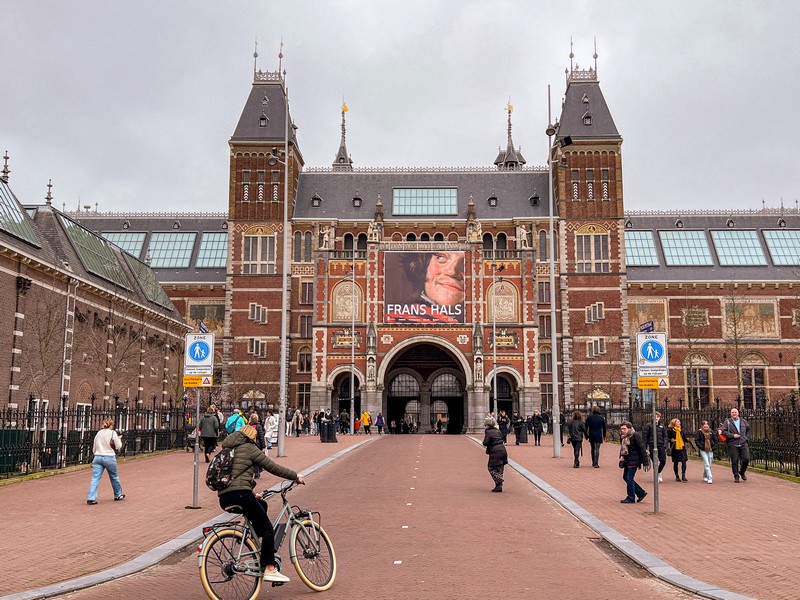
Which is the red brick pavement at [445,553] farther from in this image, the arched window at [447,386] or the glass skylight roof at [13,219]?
the arched window at [447,386]

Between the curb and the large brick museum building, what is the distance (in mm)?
39998

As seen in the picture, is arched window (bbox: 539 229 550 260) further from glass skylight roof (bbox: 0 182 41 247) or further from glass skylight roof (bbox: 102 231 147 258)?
glass skylight roof (bbox: 0 182 41 247)

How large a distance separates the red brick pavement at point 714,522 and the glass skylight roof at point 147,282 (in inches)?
1242

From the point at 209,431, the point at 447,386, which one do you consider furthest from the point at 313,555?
the point at 447,386

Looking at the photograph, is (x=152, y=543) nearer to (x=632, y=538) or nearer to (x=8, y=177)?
(x=632, y=538)

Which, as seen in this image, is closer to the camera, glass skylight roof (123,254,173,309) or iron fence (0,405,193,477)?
iron fence (0,405,193,477)

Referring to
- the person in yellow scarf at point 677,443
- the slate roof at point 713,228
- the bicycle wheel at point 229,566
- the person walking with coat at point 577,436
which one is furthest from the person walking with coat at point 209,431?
the slate roof at point 713,228

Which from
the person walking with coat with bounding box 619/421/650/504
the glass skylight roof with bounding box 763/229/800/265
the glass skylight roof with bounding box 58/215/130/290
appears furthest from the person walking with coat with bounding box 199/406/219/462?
the glass skylight roof with bounding box 763/229/800/265

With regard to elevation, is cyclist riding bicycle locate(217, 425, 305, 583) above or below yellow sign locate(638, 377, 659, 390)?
below

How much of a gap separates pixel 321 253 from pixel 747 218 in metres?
36.6

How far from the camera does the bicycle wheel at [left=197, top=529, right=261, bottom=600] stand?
7.49 meters

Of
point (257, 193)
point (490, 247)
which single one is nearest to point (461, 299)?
point (490, 247)

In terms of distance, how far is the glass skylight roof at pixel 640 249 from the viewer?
216 ft

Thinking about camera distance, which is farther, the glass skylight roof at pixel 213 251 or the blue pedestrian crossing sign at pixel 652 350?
the glass skylight roof at pixel 213 251
